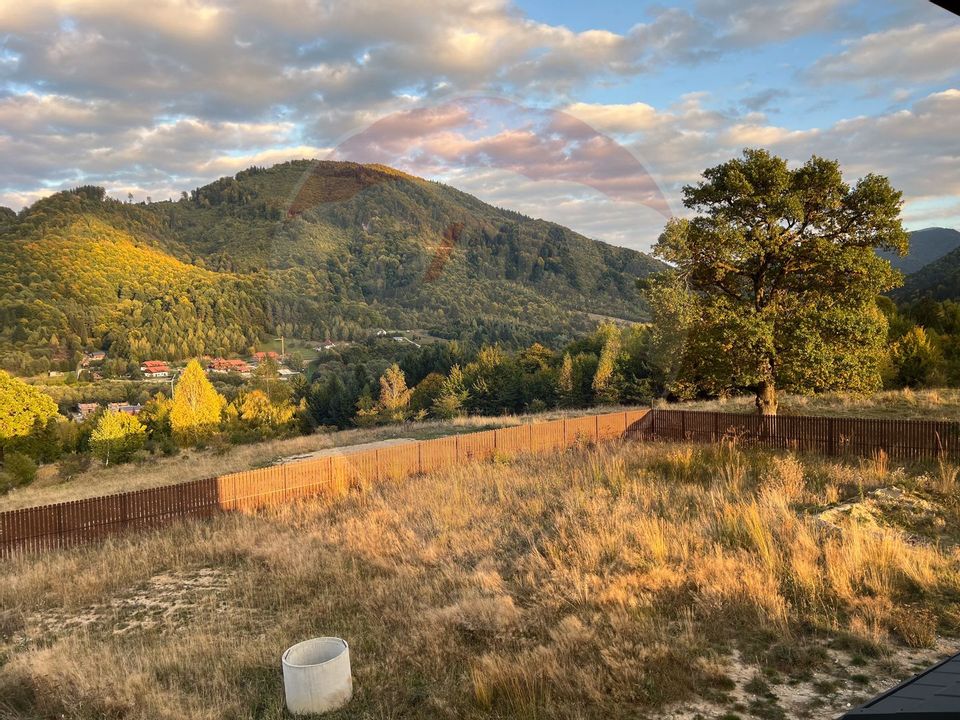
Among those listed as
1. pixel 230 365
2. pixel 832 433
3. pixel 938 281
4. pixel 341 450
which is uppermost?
pixel 938 281

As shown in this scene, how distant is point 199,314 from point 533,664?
107 meters

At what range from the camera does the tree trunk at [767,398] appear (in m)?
20.3

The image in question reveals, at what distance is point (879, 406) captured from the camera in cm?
2594

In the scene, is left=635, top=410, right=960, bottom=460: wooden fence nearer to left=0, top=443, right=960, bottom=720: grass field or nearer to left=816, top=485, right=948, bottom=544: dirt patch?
left=0, top=443, right=960, bottom=720: grass field

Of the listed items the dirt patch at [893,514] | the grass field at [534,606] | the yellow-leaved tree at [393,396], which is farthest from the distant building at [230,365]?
the dirt patch at [893,514]

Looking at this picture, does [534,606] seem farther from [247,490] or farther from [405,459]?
[405,459]

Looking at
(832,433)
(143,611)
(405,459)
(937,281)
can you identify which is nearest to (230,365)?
(405,459)

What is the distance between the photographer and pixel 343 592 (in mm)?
8297

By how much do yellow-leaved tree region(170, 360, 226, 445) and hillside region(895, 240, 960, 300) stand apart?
95.9 metres

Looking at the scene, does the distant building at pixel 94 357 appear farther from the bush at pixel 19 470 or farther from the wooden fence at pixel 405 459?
the wooden fence at pixel 405 459

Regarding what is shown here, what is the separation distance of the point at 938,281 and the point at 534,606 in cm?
11953

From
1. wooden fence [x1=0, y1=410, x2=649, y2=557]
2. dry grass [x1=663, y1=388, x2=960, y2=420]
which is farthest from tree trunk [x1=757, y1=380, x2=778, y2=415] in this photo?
wooden fence [x1=0, y1=410, x2=649, y2=557]

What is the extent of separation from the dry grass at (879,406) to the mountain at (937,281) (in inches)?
2746

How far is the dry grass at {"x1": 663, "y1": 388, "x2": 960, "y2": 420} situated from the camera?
23.7 metres
